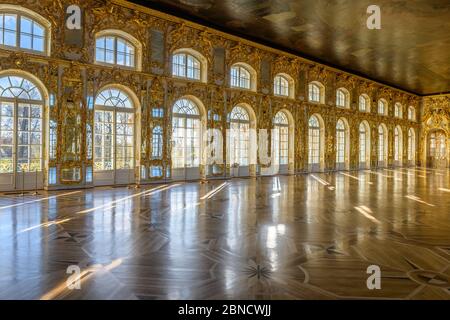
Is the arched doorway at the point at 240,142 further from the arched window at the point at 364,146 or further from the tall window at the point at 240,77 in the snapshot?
the arched window at the point at 364,146

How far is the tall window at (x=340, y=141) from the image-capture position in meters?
21.9

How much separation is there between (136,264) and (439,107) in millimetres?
30843

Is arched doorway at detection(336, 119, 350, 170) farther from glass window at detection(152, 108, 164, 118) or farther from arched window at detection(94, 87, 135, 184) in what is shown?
arched window at detection(94, 87, 135, 184)

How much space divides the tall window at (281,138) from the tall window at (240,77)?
2460 mm

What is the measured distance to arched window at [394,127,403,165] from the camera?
27625mm

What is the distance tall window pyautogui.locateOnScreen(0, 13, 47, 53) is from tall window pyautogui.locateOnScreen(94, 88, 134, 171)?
2.32 metres

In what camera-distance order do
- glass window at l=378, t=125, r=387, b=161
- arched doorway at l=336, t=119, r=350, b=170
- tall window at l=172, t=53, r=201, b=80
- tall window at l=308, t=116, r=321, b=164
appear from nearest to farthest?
tall window at l=172, t=53, r=201, b=80
tall window at l=308, t=116, r=321, b=164
arched doorway at l=336, t=119, r=350, b=170
glass window at l=378, t=125, r=387, b=161

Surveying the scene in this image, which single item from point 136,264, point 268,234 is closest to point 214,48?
point 268,234

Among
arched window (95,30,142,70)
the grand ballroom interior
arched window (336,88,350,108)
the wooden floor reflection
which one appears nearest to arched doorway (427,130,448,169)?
the grand ballroom interior

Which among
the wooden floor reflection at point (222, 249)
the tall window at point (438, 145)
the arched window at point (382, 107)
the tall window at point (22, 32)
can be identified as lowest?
the wooden floor reflection at point (222, 249)

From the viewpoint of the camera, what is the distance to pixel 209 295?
320 centimetres

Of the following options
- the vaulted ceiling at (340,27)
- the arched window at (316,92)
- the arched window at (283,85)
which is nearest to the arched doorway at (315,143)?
the arched window at (316,92)

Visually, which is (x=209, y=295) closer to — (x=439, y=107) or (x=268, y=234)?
(x=268, y=234)

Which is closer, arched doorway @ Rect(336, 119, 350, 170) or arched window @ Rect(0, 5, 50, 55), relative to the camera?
arched window @ Rect(0, 5, 50, 55)
